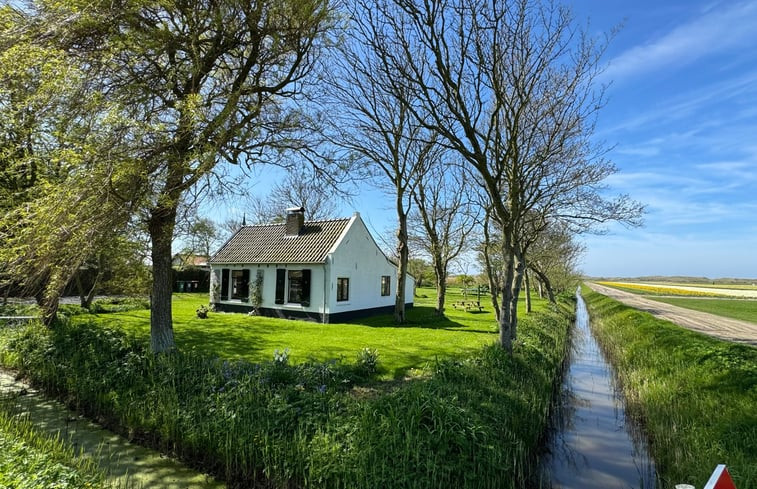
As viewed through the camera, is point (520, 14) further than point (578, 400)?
No

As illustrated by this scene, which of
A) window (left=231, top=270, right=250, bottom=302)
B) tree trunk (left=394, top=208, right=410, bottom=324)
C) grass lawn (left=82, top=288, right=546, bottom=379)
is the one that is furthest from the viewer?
window (left=231, top=270, right=250, bottom=302)

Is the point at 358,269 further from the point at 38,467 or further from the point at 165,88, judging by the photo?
the point at 38,467

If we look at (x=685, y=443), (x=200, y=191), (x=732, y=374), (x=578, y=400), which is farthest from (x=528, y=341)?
(x=200, y=191)

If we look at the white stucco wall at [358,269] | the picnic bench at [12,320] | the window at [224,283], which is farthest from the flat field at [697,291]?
the picnic bench at [12,320]

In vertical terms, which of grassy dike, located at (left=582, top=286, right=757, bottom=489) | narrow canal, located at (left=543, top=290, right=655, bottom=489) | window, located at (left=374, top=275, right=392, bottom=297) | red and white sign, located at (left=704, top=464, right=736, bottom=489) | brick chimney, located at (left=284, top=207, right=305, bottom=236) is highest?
brick chimney, located at (left=284, top=207, right=305, bottom=236)

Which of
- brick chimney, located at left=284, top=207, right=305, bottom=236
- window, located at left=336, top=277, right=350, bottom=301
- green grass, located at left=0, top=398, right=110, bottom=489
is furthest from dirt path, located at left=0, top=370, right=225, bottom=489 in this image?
brick chimney, located at left=284, top=207, right=305, bottom=236

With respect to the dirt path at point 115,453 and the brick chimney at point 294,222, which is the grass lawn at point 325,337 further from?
the brick chimney at point 294,222

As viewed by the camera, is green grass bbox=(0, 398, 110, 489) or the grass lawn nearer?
green grass bbox=(0, 398, 110, 489)

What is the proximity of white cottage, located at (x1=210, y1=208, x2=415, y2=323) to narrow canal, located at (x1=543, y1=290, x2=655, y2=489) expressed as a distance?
32.3ft

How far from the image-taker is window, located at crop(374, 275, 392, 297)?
836 inches

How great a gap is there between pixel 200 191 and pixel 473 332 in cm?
1152

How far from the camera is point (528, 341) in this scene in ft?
37.9

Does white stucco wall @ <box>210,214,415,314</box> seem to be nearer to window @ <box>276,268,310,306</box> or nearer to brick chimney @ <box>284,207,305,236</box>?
window @ <box>276,268,310,306</box>

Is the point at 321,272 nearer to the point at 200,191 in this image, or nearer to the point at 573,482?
the point at 200,191
